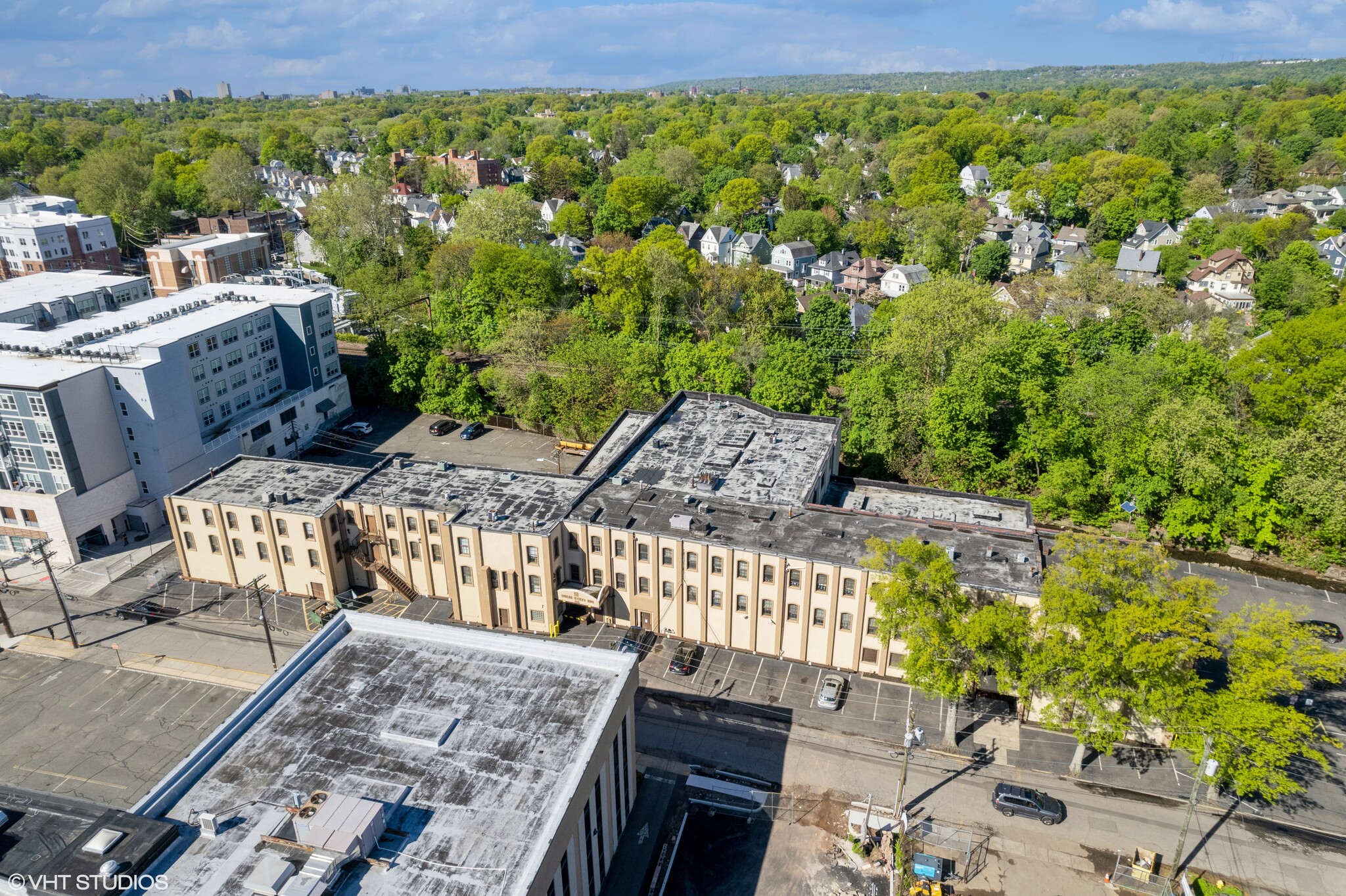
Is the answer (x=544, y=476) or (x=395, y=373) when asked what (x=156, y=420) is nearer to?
(x=395, y=373)

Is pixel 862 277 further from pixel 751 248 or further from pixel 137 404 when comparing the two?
pixel 137 404

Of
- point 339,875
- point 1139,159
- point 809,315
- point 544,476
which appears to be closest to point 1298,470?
point 809,315

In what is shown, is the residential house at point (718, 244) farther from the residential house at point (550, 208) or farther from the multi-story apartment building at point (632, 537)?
the multi-story apartment building at point (632, 537)

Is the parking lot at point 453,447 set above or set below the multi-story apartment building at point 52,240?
below

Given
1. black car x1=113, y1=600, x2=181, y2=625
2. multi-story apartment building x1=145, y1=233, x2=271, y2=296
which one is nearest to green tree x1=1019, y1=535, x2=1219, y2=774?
black car x1=113, y1=600, x2=181, y2=625

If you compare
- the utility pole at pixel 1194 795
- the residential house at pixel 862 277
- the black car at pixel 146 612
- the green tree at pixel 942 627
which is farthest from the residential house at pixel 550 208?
the utility pole at pixel 1194 795

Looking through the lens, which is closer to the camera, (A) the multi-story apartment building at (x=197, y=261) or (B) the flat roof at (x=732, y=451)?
(B) the flat roof at (x=732, y=451)
